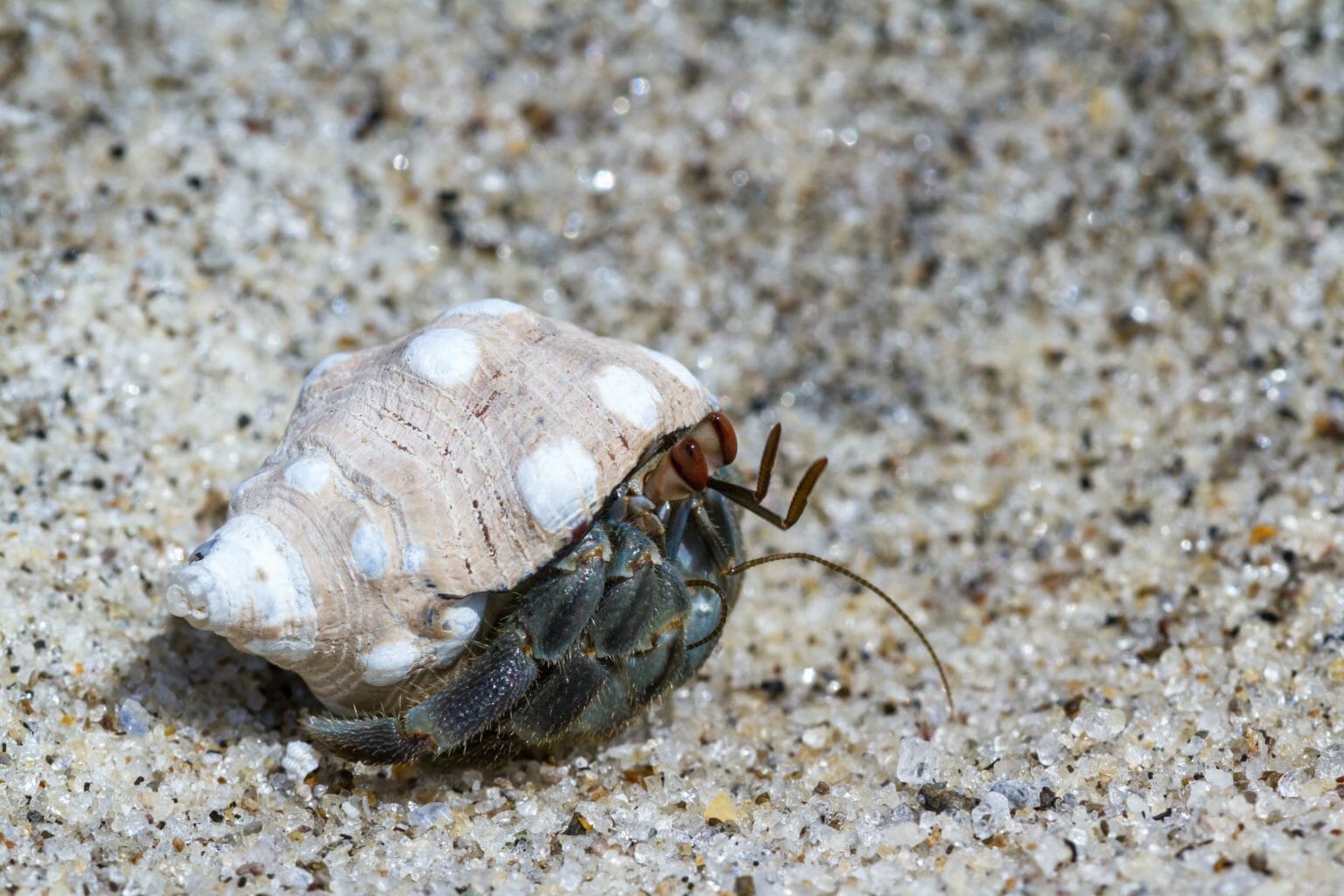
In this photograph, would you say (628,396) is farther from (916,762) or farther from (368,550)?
(916,762)

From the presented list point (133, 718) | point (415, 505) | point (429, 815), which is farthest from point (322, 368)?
point (429, 815)

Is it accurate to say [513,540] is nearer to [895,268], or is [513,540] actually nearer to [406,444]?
[406,444]

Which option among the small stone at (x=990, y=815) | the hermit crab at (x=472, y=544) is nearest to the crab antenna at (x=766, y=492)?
the hermit crab at (x=472, y=544)

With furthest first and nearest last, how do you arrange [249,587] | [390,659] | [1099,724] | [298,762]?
1. [1099,724]
2. [298,762]
3. [390,659]
4. [249,587]

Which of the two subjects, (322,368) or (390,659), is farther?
(322,368)

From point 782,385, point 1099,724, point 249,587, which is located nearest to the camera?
point 249,587

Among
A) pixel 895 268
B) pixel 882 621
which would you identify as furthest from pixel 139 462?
pixel 895 268
